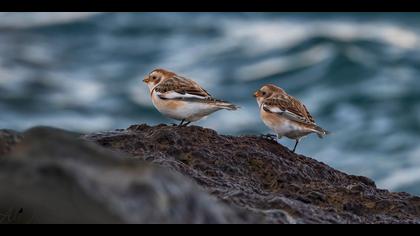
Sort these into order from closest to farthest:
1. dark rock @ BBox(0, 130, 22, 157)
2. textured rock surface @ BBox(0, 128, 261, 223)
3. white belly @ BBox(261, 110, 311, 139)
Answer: textured rock surface @ BBox(0, 128, 261, 223) → dark rock @ BBox(0, 130, 22, 157) → white belly @ BBox(261, 110, 311, 139)

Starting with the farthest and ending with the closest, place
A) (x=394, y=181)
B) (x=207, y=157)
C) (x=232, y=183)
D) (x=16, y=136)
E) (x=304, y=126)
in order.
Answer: (x=394, y=181), (x=304, y=126), (x=207, y=157), (x=232, y=183), (x=16, y=136)

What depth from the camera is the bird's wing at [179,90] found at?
9039 mm

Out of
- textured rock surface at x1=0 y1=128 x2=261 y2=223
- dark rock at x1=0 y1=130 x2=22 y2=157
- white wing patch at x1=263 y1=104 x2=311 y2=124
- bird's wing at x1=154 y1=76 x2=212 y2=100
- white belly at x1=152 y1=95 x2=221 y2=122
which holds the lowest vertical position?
textured rock surface at x1=0 y1=128 x2=261 y2=223

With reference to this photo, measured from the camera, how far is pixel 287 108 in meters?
9.54

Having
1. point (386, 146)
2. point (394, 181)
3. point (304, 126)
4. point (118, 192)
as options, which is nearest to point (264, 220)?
point (118, 192)

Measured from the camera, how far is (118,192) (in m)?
3.78

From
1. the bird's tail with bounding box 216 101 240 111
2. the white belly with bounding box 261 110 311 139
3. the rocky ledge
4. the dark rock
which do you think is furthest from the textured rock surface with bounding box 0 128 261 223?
the white belly with bounding box 261 110 311 139

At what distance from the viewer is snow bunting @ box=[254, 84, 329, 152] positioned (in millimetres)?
9281

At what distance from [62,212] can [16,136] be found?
139 centimetres

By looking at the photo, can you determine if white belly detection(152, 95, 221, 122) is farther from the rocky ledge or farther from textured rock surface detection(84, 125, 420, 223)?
textured rock surface detection(84, 125, 420, 223)

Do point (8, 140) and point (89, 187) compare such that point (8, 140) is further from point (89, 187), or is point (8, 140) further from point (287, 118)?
point (287, 118)

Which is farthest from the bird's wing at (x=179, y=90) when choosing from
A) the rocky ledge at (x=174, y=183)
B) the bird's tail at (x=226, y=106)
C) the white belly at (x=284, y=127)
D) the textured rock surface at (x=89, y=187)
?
the textured rock surface at (x=89, y=187)

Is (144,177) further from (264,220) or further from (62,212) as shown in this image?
(264,220)
